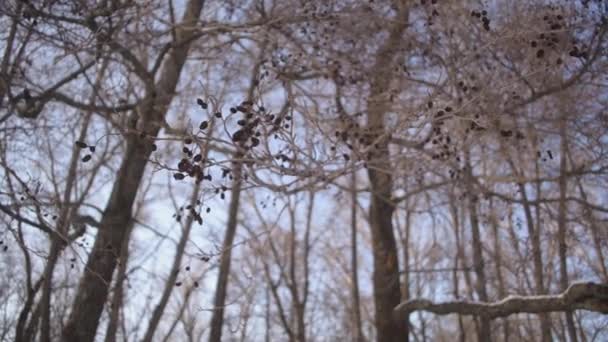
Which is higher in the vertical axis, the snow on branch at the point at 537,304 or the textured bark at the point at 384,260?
the textured bark at the point at 384,260

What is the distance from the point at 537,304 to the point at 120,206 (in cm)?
495

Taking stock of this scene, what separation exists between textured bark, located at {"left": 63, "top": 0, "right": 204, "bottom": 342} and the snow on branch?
417 centimetres

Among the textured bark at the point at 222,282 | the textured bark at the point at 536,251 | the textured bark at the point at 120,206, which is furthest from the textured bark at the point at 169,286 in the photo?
the textured bark at the point at 536,251

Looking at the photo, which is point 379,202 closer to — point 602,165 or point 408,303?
point 408,303

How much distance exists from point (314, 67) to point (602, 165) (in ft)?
11.7

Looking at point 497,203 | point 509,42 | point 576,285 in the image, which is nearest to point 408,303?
point 497,203

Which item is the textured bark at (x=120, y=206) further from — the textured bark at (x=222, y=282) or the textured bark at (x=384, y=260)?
the textured bark at (x=384, y=260)

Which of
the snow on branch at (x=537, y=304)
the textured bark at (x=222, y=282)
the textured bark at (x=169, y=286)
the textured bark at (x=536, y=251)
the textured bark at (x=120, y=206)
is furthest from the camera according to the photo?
the textured bark at (x=222, y=282)

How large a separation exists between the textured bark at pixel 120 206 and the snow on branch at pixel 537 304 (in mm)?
4171

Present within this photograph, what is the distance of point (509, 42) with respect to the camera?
15.6 feet

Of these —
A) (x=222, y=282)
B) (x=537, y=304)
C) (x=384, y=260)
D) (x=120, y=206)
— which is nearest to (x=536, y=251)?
(x=537, y=304)

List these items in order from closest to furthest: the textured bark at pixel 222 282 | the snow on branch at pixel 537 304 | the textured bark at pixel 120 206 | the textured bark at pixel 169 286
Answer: the snow on branch at pixel 537 304, the textured bark at pixel 120 206, the textured bark at pixel 169 286, the textured bark at pixel 222 282

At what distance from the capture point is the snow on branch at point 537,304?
218 inches

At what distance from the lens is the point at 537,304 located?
20.0 ft
